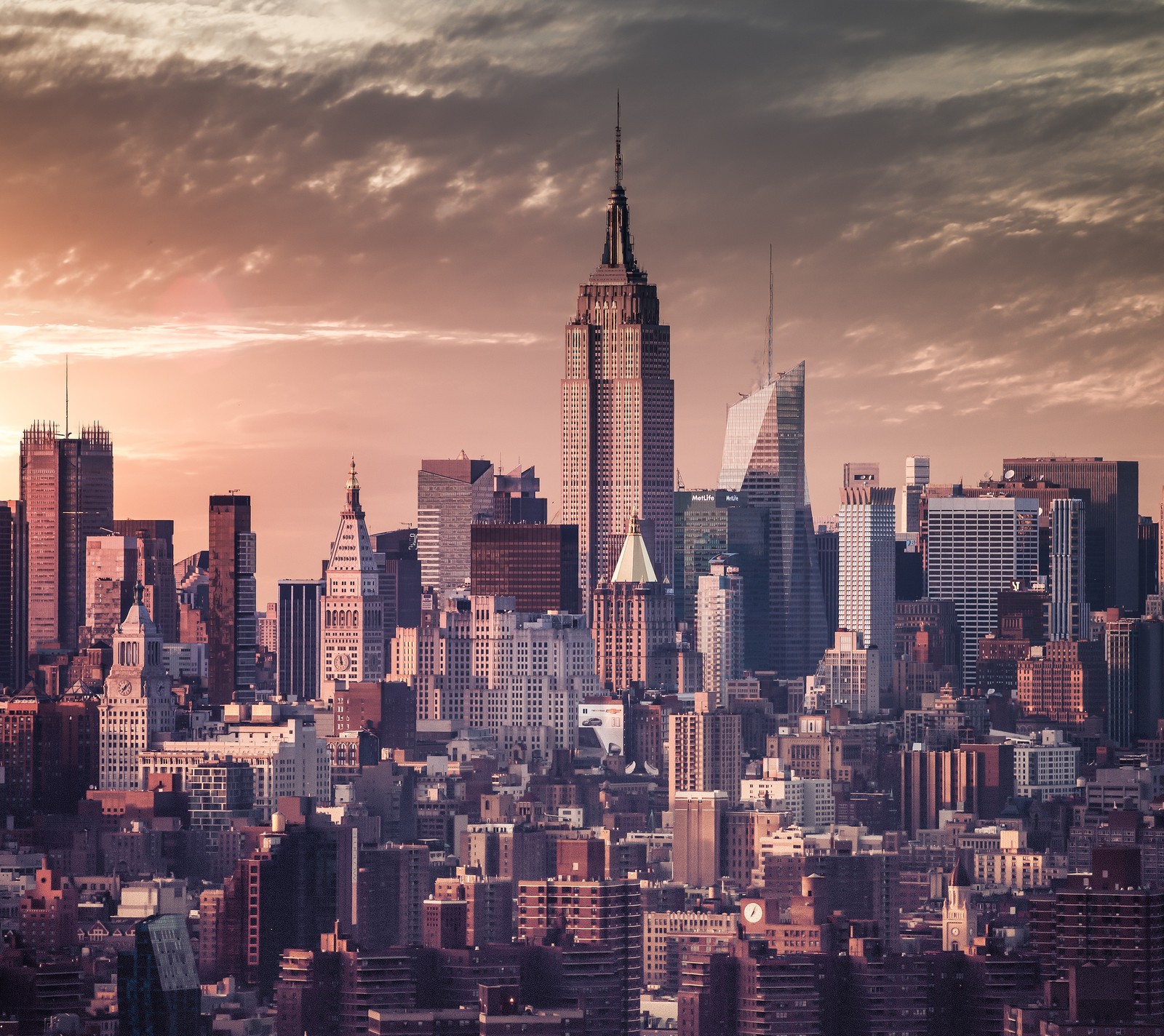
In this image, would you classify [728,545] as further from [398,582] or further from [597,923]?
[597,923]

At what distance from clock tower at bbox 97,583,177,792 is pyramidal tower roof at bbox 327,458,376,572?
10328 millimetres

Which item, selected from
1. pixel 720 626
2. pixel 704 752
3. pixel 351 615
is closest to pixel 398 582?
pixel 351 615

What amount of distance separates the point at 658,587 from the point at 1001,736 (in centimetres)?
1753

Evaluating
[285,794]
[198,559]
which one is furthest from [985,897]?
[198,559]

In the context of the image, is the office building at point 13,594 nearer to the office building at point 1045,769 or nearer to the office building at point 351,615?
the office building at point 351,615

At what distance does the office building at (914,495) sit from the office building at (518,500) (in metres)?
10.9

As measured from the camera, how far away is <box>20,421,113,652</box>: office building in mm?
108812

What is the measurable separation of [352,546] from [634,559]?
11.3m

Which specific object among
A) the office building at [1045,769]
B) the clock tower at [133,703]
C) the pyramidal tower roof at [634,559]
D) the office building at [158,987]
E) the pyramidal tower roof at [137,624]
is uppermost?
the pyramidal tower roof at [634,559]

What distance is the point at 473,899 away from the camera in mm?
71062

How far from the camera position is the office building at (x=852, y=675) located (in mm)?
113562

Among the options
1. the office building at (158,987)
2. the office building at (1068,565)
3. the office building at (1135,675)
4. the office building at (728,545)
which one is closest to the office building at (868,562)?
the office building at (728,545)

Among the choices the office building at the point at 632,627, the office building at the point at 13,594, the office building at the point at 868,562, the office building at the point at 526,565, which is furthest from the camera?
the office building at the point at 868,562

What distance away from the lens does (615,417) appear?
124 meters
